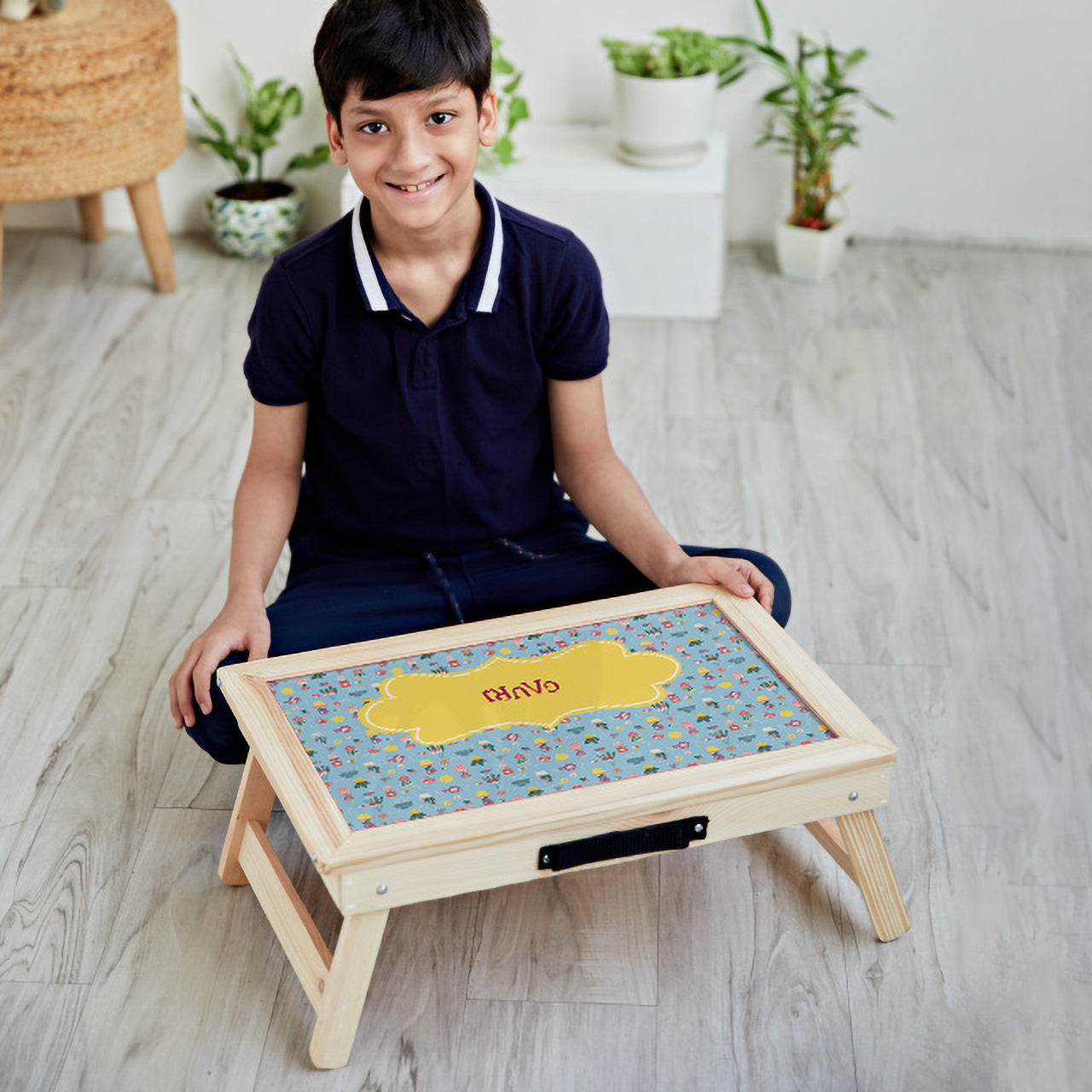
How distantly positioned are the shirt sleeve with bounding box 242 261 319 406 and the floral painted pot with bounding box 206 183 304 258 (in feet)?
4.38

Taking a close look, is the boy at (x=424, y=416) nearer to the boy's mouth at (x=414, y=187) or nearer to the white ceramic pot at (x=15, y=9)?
the boy's mouth at (x=414, y=187)

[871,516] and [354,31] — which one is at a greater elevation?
[354,31]

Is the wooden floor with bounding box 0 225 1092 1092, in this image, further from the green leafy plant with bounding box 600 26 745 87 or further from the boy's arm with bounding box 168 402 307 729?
the green leafy plant with bounding box 600 26 745 87

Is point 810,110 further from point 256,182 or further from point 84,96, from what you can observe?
point 84,96

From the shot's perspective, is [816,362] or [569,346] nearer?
[569,346]

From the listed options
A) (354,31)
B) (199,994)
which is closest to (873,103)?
(354,31)

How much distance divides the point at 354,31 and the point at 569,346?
1.16 feet

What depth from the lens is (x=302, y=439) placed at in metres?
1.43

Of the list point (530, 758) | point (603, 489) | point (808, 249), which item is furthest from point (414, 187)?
point (808, 249)

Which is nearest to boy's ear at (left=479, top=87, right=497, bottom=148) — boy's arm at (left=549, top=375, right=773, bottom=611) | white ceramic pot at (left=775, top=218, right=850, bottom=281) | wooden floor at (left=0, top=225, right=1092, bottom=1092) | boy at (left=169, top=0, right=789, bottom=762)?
boy at (left=169, top=0, right=789, bottom=762)

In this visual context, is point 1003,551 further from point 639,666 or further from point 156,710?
point 156,710

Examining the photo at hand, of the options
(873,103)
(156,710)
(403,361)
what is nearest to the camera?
(403,361)

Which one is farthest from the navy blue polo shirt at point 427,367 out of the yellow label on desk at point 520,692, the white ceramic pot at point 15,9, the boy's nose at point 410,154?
the white ceramic pot at point 15,9

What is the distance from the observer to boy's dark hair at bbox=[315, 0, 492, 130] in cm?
121
